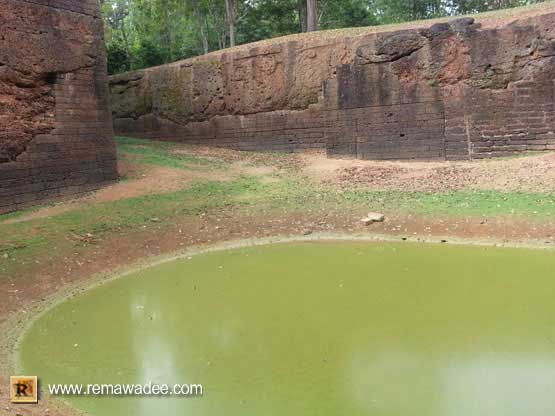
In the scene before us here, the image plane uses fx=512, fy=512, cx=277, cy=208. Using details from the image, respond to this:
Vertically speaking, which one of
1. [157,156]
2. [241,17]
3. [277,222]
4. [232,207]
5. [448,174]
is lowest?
[277,222]

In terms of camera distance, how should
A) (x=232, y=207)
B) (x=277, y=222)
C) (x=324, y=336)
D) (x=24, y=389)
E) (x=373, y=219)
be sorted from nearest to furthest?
1. (x=24, y=389)
2. (x=324, y=336)
3. (x=373, y=219)
4. (x=277, y=222)
5. (x=232, y=207)

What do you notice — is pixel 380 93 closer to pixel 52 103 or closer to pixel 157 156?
pixel 157 156

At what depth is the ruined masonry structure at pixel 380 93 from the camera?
10641mm

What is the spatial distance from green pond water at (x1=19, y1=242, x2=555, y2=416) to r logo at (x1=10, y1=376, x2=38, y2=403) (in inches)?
9.4

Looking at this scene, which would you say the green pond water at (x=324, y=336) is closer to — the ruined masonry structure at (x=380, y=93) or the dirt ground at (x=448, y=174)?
the dirt ground at (x=448, y=174)

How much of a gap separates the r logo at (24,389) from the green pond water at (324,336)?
24cm

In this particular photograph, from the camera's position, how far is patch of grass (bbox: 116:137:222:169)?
1233 centimetres

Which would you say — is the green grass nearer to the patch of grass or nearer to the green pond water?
the green pond water

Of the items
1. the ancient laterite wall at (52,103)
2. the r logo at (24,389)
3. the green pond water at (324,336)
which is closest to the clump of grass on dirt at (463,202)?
the green pond water at (324,336)

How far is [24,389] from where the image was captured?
3785 mm

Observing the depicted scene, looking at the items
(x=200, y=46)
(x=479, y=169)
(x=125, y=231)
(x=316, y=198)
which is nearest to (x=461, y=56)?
(x=479, y=169)

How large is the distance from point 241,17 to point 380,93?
51.9 ft

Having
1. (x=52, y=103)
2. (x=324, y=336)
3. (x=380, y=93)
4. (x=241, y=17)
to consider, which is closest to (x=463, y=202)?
(x=380, y=93)

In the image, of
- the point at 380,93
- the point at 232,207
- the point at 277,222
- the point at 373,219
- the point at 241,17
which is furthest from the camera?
the point at 241,17
